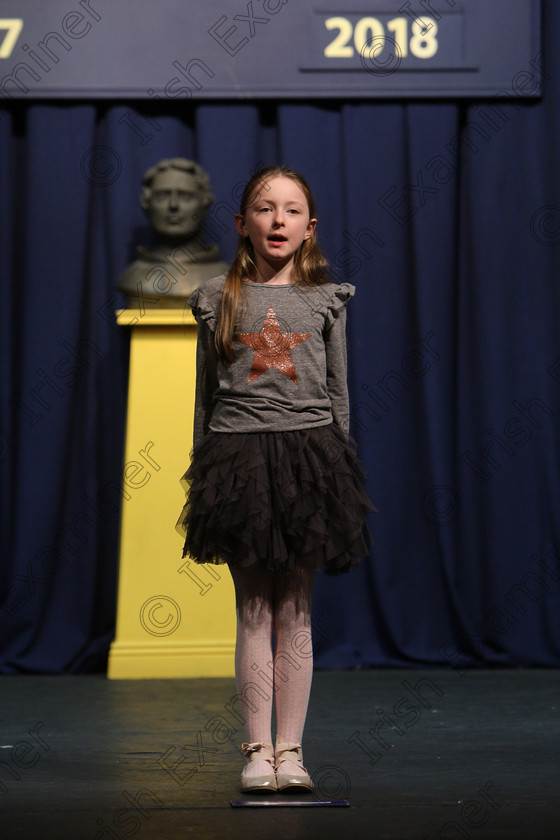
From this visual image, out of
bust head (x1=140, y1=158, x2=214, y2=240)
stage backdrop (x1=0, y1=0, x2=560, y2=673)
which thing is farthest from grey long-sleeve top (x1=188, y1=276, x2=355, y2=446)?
stage backdrop (x1=0, y1=0, x2=560, y2=673)

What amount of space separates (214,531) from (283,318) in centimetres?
40

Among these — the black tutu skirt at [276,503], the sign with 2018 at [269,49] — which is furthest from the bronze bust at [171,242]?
the black tutu skirt at [276,503]

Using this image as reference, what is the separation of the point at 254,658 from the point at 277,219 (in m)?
0.78

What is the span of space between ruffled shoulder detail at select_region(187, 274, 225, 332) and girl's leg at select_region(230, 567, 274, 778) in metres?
0.45

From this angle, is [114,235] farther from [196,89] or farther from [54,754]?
[54,754]

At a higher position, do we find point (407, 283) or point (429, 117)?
point (429, 117)

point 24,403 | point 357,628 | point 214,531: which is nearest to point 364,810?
point 214,531

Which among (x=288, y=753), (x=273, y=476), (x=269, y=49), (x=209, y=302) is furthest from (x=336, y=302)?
(x=269, y=49)

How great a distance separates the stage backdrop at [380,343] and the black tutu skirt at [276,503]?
5.02 feet

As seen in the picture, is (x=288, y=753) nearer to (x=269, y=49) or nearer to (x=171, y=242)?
(x=171, y=242)

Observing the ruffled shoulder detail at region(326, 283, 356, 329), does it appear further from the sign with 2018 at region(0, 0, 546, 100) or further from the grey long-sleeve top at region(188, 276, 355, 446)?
the sign with 2018 at region(0, 0, 546, 100)

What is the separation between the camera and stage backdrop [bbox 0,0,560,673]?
11.4 ft

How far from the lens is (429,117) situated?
354cm

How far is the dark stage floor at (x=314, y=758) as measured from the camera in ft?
5.77
